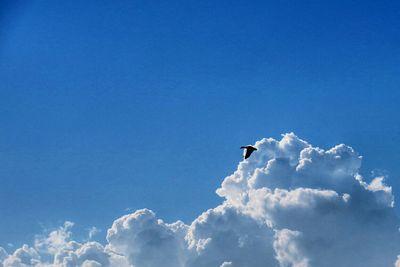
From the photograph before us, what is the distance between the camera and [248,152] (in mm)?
44375
